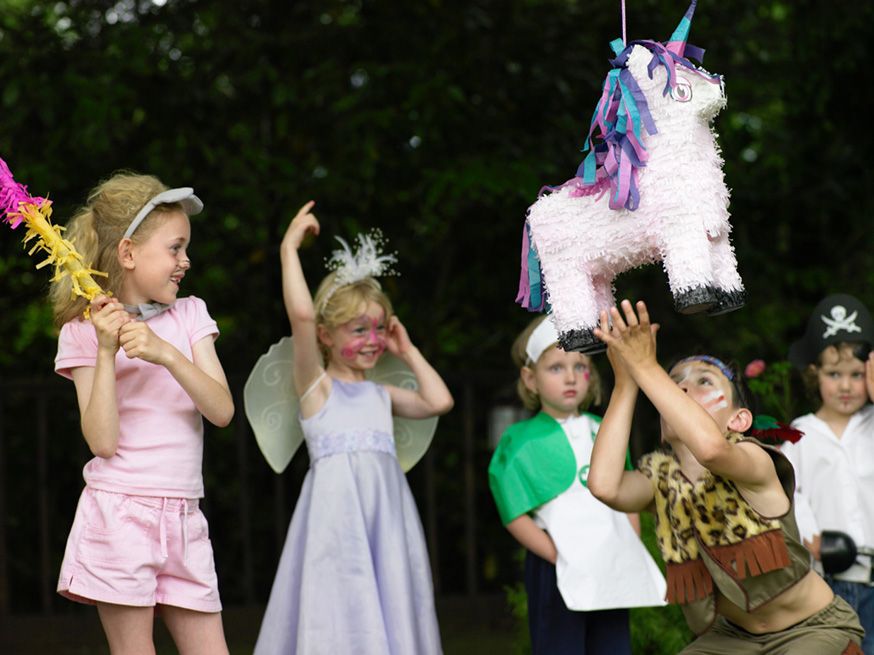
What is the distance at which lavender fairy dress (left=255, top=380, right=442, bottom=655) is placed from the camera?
4172 millimetres

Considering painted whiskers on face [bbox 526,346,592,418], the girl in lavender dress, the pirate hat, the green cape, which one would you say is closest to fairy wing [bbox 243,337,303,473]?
the girl in lavender dress

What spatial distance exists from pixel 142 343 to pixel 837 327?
2.76 m

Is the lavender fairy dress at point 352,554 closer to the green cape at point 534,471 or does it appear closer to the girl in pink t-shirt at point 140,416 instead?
the green cape at point 534,471

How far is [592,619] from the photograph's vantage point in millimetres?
4402

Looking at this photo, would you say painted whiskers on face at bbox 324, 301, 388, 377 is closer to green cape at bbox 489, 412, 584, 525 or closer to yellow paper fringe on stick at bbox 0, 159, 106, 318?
green cape at bbox 489, 412, 584, 525

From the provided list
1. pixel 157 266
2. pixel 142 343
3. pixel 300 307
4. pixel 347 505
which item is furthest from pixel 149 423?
pixel 347 505

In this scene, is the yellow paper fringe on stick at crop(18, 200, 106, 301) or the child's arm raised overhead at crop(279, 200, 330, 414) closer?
the yellow paper fringe on stick at crop(18, 200, 106, 301)

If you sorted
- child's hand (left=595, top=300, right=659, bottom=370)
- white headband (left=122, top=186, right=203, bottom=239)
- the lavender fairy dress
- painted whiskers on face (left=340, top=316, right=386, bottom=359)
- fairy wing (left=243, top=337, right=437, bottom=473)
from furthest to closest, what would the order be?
fairy wing (left=243, top=337, right=437, bottom=473) < painted whiskers on face (left=340, top=316, right=386, bottom=359) < the lavender fairy dress < white headband (left=122, top=186, right=203, bottom=239) < child's hand (left=595, top=300, right=659, bottom=370)

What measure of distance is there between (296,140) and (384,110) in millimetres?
730

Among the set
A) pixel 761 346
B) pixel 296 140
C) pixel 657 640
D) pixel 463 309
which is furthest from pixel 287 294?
pixel 761 346

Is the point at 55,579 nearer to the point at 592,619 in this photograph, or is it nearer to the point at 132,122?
the point at 132,122

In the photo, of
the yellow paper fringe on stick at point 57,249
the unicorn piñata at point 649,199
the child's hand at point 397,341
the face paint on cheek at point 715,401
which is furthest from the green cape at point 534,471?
the yellow paper fringe on stick at point 57,249

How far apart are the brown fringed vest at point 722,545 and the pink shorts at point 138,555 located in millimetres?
1254

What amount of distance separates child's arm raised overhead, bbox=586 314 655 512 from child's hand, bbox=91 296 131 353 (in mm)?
1237
